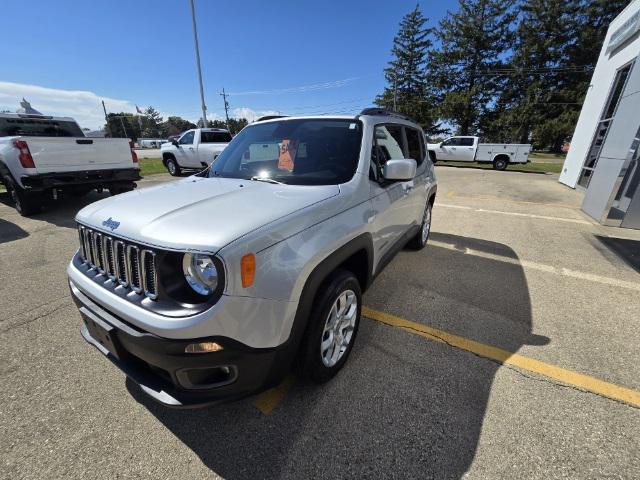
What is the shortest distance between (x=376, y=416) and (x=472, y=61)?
4937cm

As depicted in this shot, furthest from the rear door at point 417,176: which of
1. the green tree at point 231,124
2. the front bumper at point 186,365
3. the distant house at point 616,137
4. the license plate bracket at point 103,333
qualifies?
the green tree at point 231,124

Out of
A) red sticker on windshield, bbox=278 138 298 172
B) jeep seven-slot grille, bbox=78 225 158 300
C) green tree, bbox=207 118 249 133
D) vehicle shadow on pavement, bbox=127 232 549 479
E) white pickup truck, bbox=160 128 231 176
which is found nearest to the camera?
jeep seven-slot grille, bbox=78 225 158 300

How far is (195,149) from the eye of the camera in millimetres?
11750

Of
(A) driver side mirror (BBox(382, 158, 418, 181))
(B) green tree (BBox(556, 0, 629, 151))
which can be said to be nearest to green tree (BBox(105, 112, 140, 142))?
(B) green tree (BBox(556, 0, 629, 151))

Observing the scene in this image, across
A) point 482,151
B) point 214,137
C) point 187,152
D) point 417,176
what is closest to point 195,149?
point 187,152

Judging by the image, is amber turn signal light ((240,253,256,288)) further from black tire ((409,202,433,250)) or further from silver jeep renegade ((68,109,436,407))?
black tire ((409,202,433,250))

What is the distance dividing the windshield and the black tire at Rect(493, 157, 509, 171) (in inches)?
775

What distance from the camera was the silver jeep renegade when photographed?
4.61ft

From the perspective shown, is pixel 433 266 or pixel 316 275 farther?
pixel 433 266

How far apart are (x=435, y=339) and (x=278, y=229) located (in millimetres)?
1877

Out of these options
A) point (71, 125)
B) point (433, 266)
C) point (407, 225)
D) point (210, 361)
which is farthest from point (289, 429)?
point (71, 125)

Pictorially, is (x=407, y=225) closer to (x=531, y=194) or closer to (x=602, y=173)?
(x=602, y=173)

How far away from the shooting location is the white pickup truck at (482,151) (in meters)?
18.1

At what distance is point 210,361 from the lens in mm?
1420
